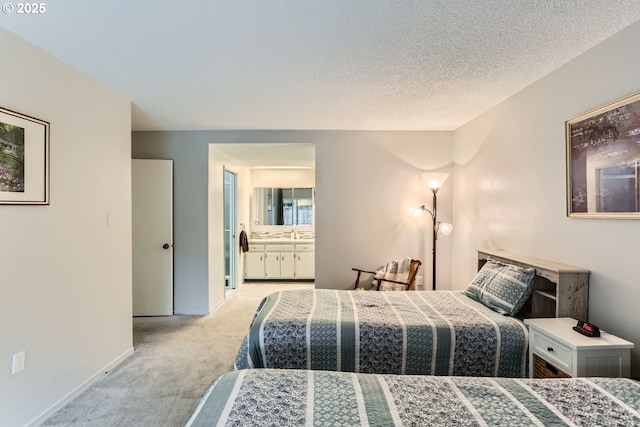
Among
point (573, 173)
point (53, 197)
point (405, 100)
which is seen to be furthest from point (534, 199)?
point (53, 197)

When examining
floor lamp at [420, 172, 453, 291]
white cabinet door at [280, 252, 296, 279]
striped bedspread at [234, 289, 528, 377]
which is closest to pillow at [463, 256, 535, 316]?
striped bedspread at [234, 289, 528, 377]

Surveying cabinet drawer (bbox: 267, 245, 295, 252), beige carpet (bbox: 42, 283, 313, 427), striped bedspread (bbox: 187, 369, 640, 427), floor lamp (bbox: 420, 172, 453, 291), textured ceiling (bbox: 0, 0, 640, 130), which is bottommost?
beige carpet (bbox: 42, 283, 313, 427)

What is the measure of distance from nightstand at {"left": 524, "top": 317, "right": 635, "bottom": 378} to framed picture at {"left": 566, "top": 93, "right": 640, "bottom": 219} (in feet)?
2.27

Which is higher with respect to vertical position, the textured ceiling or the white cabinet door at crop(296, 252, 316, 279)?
the textured ceiling

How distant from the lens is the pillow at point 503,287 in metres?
2.19

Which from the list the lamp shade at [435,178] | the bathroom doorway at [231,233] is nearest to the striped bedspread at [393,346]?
the lamp shade at [435,178]

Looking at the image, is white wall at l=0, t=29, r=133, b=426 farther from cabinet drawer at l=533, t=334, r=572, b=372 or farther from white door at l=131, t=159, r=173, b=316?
cabinet drawer at l=533, t=334, r=572, b=372

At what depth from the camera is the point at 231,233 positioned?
5453 millimetres

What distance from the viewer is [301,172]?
6.29 m

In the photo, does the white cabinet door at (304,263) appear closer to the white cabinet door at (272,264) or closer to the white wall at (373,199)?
the white cabinet door at (272,264)

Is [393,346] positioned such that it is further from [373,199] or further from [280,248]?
[280,248]

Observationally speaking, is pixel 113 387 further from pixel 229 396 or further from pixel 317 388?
pixel 317 388

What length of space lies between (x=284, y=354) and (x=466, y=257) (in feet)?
8.63

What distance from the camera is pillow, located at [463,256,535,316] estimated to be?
219 cm
